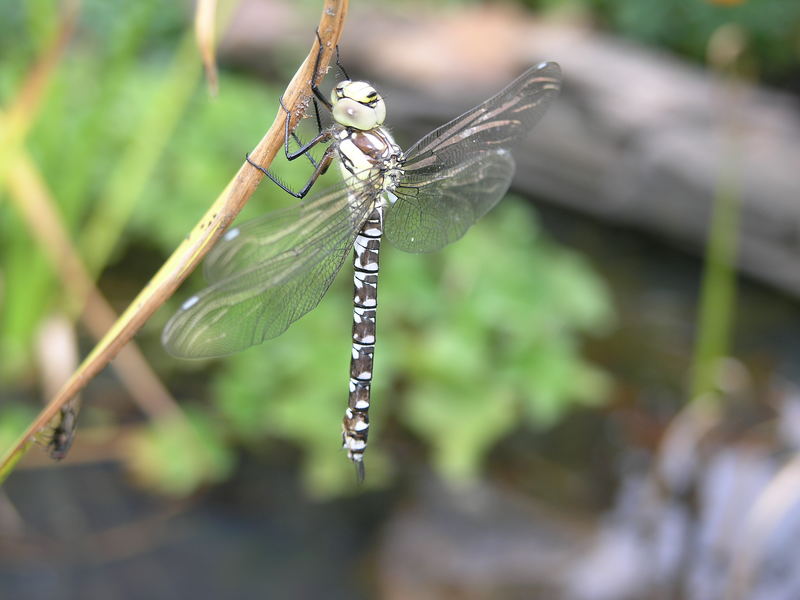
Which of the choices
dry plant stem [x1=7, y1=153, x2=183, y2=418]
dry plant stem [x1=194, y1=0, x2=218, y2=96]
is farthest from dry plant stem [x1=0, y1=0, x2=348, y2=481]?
dry plant stem [x1=7, y1=153, x2=183, y2=418]

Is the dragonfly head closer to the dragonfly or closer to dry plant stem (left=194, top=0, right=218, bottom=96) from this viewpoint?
the dragonfly

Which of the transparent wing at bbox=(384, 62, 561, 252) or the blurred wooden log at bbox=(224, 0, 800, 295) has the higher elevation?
the blurred wooden log at bbox=(224, 0, 800, 295)

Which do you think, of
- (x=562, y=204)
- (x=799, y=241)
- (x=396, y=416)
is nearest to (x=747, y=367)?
(x=799, y=241)

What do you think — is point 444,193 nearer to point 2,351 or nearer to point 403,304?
point 403,304

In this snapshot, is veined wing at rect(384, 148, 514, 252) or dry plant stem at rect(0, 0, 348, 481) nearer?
dry plant stem at rect(0, 0, 348, 481)

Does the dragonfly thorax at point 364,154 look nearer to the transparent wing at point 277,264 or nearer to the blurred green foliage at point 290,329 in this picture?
the transparent wing at point 277,264

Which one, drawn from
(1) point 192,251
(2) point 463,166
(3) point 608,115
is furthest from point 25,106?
(3) point 608,115

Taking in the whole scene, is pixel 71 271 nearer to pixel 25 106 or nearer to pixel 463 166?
pixel 25 106

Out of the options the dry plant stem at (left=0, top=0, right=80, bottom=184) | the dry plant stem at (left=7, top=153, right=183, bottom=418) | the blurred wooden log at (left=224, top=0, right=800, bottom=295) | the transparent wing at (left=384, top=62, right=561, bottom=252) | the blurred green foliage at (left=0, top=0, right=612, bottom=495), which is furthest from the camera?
the blurred wooden log at (left=224, top=0, right=800, bottom=295)
